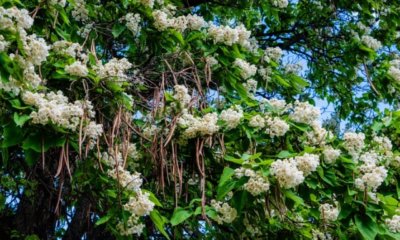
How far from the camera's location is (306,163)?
6.93ft

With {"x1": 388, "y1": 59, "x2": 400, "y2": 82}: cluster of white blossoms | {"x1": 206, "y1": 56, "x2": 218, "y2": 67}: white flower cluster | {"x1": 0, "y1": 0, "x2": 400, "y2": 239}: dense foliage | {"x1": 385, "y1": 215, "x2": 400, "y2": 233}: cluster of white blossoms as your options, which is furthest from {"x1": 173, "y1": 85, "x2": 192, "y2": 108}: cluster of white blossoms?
{"x1": 388, "y1": 59, "x2": 400, "y2": 82}: cluster of white blossoms

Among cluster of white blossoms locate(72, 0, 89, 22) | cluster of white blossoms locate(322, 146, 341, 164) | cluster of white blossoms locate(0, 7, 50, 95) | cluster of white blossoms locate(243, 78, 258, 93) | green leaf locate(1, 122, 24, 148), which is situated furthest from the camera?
cluster of white blossoms locate(243, 78, 258, 93)

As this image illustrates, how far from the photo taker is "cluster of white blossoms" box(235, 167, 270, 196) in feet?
6.57

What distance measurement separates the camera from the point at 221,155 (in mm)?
2465

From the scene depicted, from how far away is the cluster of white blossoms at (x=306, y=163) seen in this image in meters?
2.11

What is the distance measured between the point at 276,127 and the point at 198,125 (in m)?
0.31

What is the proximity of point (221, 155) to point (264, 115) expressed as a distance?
25cm

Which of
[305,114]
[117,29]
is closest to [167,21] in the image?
Answer: [117,29]

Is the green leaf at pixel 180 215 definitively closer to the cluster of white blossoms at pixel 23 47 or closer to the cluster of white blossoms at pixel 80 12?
the cluster of white blossoms at pixel 23 47

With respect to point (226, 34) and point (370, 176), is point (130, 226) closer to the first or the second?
point (370, 176)

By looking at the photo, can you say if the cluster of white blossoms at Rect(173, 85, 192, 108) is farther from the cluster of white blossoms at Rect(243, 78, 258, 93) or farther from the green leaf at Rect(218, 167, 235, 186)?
the cluster of white blossoms at Rect(243, 78, 258, 93)

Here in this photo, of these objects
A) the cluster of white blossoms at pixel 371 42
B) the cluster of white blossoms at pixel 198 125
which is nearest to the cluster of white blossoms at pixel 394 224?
the cluster of white blossoms at pixel 198 125

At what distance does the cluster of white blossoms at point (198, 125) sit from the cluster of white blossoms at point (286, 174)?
39 cm

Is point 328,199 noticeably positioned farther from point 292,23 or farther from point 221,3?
point 292,23
